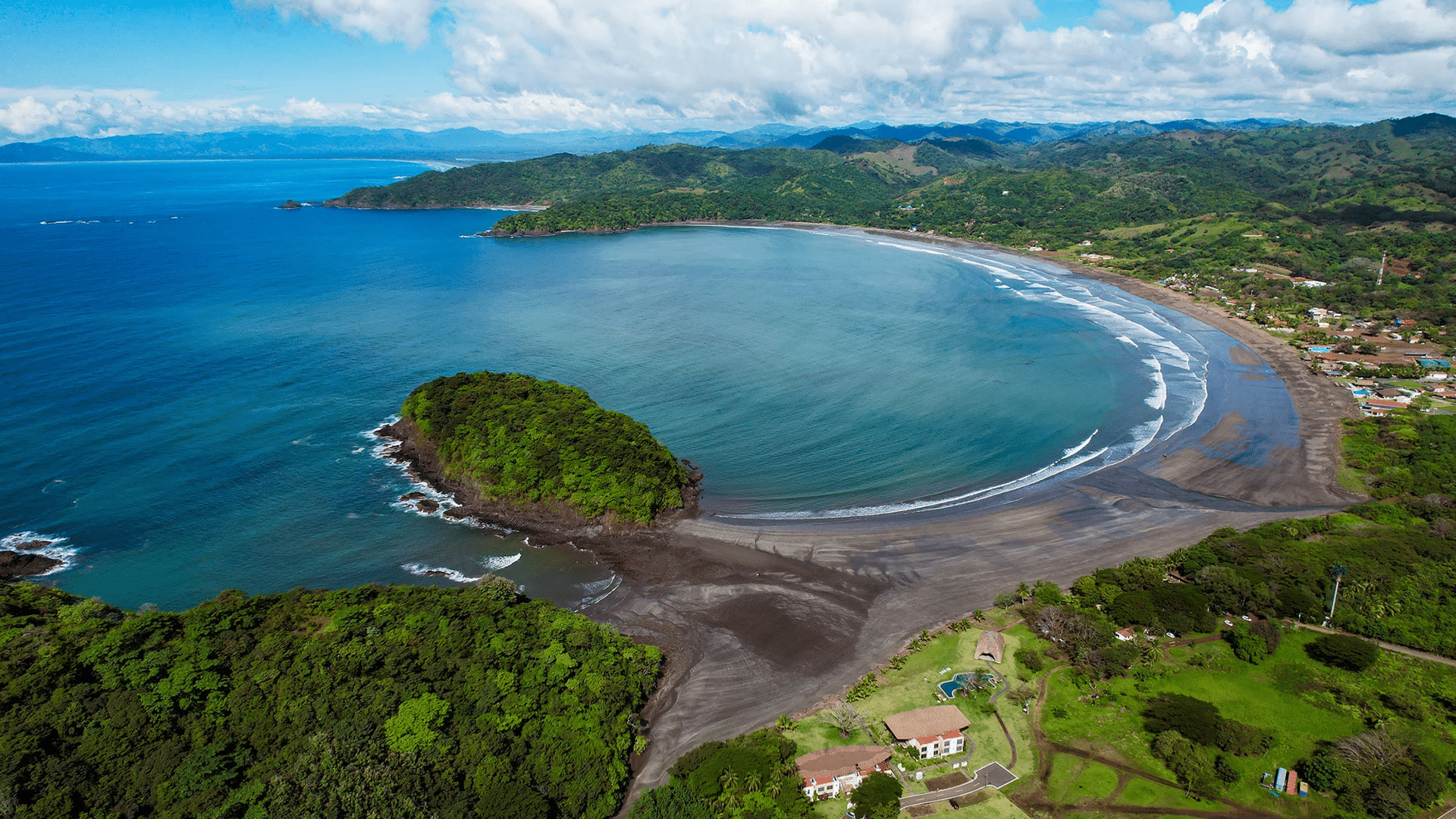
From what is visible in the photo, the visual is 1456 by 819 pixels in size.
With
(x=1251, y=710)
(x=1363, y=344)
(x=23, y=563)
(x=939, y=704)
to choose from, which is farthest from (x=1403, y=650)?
(x=23, y=563)

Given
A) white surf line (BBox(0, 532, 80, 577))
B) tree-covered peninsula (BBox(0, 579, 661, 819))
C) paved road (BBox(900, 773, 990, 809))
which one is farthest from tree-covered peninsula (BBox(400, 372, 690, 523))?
paved road (BBox(900, 773, 990, 809))

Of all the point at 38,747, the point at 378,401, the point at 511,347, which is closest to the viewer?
the point at 38,747

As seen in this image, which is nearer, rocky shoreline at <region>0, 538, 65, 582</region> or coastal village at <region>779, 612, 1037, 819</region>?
coastal village at <region>779, 612, 1037, 819</region>

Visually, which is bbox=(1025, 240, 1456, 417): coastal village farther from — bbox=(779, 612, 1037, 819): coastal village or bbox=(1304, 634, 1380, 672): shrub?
bbox=(779, 612, 1037, 819): coastal village

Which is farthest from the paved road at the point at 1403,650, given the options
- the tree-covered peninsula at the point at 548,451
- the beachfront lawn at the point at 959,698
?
the tree-covered peninsula at the point at 548,451

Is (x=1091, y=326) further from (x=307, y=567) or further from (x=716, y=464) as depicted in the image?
(x=307, y=567)

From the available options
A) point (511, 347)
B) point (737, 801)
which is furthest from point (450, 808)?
point (511, 347)
